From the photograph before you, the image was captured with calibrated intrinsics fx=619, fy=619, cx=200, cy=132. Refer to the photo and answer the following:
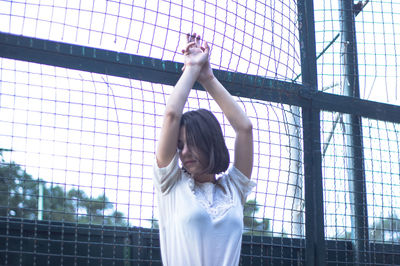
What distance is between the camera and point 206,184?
7.72 ft

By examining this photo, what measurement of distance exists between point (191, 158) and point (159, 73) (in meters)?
0.95

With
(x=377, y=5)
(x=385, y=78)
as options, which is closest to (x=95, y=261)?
(x=385, y=78)

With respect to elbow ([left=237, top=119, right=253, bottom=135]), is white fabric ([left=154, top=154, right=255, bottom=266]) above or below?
below

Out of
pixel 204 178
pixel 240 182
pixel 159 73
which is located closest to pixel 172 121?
pixel 204 178

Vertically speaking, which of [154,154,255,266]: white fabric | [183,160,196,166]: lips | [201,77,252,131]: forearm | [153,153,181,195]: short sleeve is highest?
[201,77,252,131]: forearm

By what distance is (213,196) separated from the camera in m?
2.32

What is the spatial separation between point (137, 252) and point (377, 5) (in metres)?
2.05

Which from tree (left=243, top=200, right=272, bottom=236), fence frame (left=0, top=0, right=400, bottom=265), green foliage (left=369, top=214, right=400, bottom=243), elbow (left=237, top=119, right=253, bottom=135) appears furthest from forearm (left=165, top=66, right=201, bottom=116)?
green foliage (left=369, top=214, right=400, bottom=243)

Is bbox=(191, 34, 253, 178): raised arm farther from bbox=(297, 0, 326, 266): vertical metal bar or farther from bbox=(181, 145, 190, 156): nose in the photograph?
bbox=(297, 0, 326, 266): vertical metal bar

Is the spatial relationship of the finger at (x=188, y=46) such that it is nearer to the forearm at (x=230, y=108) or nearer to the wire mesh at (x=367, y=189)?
the forearm at (x=230, y=108)

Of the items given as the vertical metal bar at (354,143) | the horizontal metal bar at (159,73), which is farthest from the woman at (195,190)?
the vertical metal bar at (354,143)

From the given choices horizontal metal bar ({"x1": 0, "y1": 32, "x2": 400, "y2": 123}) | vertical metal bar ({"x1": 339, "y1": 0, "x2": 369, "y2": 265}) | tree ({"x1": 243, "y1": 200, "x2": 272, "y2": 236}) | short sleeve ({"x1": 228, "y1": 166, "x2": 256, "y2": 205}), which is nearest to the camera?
short sleeve ({"x1": 228, "y1": 166, "x2": 256, "y2": 205})

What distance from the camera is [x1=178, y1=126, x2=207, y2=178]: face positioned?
2.27 metres

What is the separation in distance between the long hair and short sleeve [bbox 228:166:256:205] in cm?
10
